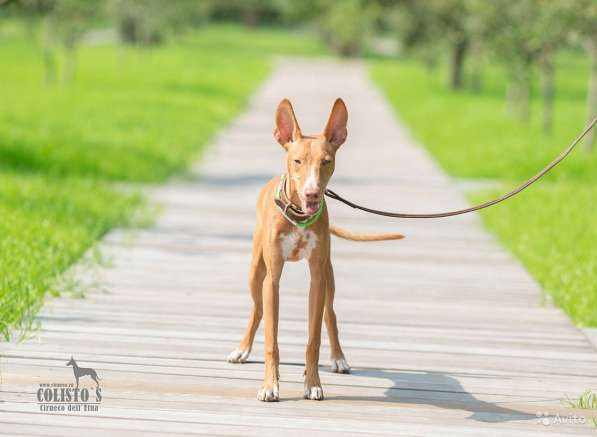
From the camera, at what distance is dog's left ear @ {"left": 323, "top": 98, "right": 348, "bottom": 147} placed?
4891 mm

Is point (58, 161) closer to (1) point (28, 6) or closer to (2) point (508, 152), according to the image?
(2) point (508, 152)

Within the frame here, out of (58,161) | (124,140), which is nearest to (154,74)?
(124,140)

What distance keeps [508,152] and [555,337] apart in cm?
1092

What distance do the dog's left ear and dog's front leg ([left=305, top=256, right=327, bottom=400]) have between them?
62cm

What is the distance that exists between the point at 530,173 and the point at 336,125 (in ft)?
36.1

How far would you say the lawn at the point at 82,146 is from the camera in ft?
27.0

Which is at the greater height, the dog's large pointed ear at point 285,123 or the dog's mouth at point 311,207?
the dog's large pointed ear at point 285,123

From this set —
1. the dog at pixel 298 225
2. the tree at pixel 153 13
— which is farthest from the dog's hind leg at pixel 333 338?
the tree at pixel 153 13

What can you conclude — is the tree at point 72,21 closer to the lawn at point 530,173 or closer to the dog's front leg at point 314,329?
the lawn at point 530,173

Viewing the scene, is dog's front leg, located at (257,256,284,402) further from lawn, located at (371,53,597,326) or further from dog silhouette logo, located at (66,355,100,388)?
lawn, located at (371,53,597,326)

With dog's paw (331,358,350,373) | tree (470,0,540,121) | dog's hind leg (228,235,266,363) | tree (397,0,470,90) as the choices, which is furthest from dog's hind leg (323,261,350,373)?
tree (397,0,470,90)

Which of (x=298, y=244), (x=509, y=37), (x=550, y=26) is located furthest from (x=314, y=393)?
(x=509, y=37)

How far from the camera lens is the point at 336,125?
16.1ft

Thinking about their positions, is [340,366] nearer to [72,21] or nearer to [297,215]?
[297,215]
